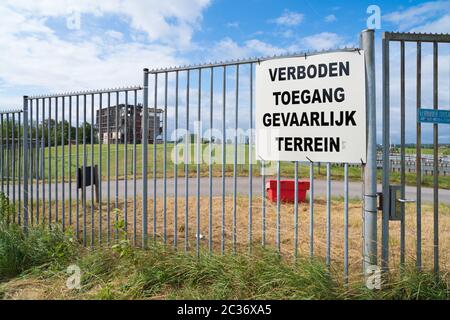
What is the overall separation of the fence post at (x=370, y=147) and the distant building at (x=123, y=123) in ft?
7.94

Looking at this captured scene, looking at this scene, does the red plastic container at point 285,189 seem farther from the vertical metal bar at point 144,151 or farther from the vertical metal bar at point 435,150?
the vertical metal bar at point 435,150

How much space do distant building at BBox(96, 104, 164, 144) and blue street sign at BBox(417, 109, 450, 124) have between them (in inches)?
114

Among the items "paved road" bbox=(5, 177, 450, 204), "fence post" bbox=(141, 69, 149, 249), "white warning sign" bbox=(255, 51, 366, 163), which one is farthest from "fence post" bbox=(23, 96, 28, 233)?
"paved road" bbox=(5, 177, 450, 204)

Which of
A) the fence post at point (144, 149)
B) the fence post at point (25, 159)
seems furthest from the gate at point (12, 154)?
the fence post at point (144, 149)

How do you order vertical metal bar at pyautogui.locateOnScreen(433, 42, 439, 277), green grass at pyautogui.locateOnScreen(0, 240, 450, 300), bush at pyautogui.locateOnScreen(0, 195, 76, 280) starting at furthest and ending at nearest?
bush at pyautogui.locateOnScreen(0, 195, 76, 280), vertical metal bar at pyautogui.locateOnScreen(433, 42, 439, 277), green grass at pyautogui.locateOnScreen(0, 240, 450, 300)

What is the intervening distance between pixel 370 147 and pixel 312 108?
2.21 feet

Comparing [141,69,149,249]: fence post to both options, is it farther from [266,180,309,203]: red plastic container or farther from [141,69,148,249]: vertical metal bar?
[266,180,309,203]: red plastic container

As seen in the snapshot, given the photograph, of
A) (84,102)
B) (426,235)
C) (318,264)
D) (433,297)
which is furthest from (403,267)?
(84,102)

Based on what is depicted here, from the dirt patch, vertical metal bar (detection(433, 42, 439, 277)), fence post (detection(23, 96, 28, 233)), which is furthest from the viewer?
fence post (detection(23, 96, 28, 233))

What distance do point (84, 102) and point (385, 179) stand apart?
404 centimetres

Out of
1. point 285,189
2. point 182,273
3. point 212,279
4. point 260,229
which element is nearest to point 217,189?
point 285,189

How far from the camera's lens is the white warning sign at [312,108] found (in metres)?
3.00

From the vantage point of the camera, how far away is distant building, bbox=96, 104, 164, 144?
407cm

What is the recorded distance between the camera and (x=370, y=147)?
2.98m
